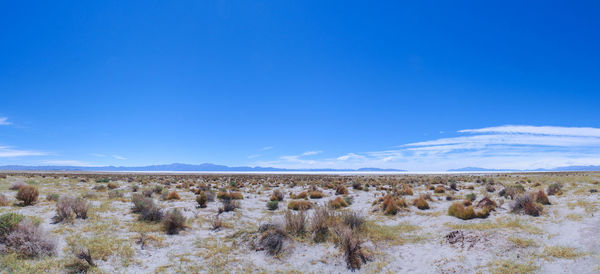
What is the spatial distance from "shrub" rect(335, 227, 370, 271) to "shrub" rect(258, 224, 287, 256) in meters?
1.86

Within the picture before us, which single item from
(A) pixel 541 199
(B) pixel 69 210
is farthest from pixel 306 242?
(A) pixel 541 199

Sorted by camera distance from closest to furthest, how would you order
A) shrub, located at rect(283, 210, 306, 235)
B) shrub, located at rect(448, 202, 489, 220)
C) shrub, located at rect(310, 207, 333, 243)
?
shrub, located at rect(310, 207, 333, 243) < shrub, located at rect(283, 210, 306, 235) < shrub, located at rect(448, 202, 489, 220)

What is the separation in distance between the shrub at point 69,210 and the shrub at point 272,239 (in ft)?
26.0

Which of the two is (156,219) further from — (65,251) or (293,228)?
(293,228)

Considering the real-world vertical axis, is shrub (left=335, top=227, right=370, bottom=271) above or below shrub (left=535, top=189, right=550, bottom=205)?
below

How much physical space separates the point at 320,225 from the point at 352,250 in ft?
6.87

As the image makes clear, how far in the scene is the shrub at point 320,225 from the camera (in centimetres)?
958

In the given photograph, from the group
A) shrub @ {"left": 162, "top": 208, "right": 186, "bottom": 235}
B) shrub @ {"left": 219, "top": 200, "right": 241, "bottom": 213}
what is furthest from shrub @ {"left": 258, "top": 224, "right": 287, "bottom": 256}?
shrub @ {"left": 219, "top": 200, "right": 241, "bottom": 213}

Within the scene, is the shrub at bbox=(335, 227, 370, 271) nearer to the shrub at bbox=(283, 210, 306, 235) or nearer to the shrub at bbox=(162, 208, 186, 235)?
the shrub at bbox=(283, 210, 306, 235)

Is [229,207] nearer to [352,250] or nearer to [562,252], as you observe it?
[352,250]

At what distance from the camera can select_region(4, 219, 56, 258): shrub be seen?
287 inches

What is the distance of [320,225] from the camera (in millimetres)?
A: 10031

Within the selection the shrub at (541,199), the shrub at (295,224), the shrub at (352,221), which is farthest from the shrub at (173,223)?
the shrub at (541,199)

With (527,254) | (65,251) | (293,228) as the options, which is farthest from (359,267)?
(65,251)
